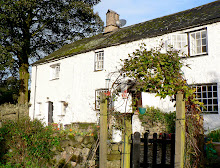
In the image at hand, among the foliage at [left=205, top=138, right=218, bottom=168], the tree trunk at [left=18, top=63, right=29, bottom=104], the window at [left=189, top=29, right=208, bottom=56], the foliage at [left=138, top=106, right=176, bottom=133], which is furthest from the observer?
the tree trunk at [left=18, top=63, right=29, bottom=104]

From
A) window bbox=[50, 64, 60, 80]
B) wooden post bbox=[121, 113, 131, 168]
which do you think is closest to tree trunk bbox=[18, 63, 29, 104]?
window bbox=[50, 64, 60, 80]

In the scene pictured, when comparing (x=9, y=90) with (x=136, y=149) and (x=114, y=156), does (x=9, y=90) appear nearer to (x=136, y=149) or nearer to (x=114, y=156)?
(x=114, y=156)

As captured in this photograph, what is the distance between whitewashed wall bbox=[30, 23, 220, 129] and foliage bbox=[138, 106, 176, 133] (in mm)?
506

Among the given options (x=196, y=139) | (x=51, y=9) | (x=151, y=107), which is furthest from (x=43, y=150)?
(x=51, y=9)

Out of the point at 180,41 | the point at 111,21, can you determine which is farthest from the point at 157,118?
the point at 111,21

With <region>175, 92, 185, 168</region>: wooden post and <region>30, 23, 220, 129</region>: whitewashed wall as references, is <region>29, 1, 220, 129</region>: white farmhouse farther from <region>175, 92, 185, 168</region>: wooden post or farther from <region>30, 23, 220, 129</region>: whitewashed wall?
<region>175, 92, 185, 168</region>: wooden post

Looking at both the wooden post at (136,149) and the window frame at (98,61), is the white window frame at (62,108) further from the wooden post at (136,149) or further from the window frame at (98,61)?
the wooden post at (136,149)

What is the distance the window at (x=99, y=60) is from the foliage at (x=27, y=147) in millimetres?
9766

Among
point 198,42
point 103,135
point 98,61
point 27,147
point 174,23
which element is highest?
point 174,23

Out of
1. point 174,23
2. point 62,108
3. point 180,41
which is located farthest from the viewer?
point 62,108

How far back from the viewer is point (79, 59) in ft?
59.5

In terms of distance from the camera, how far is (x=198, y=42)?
12.6m

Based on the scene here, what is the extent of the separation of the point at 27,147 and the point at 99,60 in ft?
34.3

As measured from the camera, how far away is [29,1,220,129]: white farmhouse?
1175 cm
